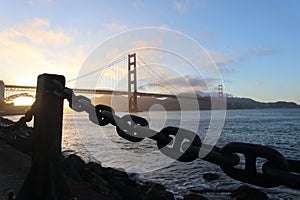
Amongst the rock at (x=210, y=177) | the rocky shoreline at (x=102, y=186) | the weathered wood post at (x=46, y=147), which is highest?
the weathered wood post at (x=46, y=147)

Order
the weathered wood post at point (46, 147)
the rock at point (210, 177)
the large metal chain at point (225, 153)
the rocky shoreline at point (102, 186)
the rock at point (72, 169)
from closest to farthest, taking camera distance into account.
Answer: the large metal chain at point (225, 153) < the weathered wood post at point (46, 147) < the rocky shoreline at point (102, 186) < the rock at point (72, 169) < the rock at point (210, 177)

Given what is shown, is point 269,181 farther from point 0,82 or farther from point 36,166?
point 0,82

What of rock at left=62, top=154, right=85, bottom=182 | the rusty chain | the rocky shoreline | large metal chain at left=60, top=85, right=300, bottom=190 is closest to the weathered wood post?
the rusty chain

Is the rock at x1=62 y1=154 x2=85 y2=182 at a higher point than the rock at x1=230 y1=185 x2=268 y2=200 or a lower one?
higher

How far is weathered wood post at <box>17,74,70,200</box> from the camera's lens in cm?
186

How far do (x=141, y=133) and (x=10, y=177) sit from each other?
265cm

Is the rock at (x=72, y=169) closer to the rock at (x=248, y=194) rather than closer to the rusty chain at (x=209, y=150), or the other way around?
the rusty chain at (x=209, y=150)

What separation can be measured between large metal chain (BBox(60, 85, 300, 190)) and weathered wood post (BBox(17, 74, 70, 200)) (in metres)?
0.31

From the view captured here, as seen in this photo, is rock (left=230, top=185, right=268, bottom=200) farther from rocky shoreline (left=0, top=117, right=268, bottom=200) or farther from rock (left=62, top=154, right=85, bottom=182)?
rock (left=62, top=154, right=85, bottom=182)

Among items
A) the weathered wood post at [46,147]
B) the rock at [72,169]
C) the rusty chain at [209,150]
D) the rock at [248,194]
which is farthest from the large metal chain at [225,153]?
the rock at [248,194]

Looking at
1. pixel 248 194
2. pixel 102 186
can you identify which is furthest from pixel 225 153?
pixel 248 194

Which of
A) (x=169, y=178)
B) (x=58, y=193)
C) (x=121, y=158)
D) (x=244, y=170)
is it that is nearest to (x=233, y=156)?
(x=244, y=170)

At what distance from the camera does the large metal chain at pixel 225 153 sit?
3.60 ft

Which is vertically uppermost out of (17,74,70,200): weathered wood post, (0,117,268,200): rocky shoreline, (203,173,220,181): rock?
(17,74,70,200): weathered wood post
